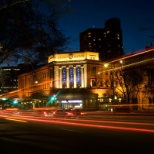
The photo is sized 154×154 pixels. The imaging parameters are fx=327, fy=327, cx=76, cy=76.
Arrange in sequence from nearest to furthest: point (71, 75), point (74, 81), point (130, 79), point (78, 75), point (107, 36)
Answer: point (130, 79) < point (78, 75) < point (74, 81) < point (71, 75) < point (107, 36)

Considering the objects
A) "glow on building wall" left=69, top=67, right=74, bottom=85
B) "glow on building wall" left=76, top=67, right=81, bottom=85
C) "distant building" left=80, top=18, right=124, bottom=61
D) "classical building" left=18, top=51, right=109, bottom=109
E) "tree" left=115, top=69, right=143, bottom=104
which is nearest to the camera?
"tree" left=115, top=69, right=143, bottom=104

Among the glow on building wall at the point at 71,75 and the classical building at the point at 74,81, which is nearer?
the classical building at the point at 74,81

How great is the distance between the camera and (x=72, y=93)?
89562 mm

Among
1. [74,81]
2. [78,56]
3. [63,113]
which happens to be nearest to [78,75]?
[74,81]

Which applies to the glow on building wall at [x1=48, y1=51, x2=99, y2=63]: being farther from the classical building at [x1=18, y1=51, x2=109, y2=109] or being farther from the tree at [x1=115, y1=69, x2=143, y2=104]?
the tree at [x1=115, y1=69, x2=143, y2=104]

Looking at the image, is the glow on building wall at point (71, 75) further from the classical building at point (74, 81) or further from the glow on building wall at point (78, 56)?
the glow on building wall at point (78, 56)

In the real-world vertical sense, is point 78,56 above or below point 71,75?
above

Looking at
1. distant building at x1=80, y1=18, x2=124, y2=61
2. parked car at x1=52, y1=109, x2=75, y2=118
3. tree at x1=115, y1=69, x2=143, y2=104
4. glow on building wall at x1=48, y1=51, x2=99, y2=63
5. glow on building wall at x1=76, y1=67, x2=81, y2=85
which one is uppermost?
distant building at x1=80, y1=18, x2=124, y2=61

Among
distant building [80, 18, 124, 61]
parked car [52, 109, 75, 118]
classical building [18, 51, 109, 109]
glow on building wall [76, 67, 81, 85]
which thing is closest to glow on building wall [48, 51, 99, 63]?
classical building [18, 51, 109, 109]

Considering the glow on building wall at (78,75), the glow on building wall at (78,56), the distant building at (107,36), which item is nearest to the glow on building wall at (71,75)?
the glow on building wall at (78,75)

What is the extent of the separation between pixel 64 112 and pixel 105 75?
46.5m

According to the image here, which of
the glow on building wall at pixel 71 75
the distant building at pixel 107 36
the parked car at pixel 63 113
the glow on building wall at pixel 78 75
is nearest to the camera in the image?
the parked car at pixel 63 113

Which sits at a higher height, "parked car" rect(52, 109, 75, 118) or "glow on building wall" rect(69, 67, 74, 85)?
"glow on building wall" rect(69, 67, 74, 85)

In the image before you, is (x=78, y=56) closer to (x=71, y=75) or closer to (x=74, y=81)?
(x=71, y=75)
